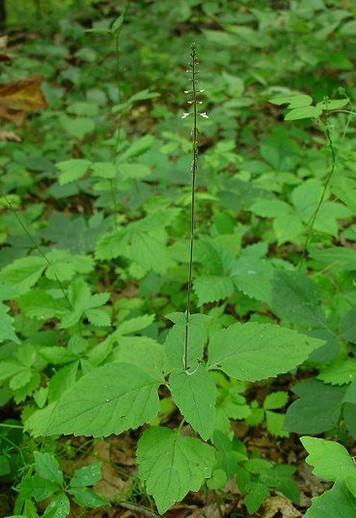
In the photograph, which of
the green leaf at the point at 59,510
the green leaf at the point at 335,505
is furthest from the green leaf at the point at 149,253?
the green leaf at the point at 335,505

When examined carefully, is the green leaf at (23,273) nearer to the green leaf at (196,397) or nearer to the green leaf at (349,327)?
the green leaf at (196,397)

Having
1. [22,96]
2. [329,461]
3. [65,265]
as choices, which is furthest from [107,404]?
[22,96]

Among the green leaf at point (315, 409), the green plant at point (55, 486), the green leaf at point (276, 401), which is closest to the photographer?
the green plant at point (55, 486)

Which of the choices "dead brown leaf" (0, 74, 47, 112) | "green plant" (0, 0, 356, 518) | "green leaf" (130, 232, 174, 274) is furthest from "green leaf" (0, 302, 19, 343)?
"dead brown leaf" (0, 74, 47, 112)

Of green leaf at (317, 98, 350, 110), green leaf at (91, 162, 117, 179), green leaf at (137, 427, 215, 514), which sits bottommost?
green leaf at (137, 427, 215, 514)

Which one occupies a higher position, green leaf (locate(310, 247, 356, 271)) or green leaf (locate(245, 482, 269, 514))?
green leaf (locate(310, 247, 356, 271))

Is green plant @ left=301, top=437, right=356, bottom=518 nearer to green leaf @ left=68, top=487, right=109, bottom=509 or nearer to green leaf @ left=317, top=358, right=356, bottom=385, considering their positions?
green leaf @ left=317, top=358, right=356, bottom=385

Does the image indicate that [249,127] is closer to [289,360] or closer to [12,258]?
[12,258]
